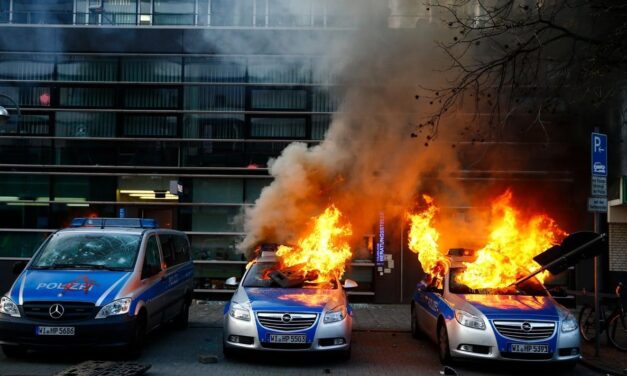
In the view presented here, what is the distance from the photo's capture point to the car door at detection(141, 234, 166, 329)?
8.07m

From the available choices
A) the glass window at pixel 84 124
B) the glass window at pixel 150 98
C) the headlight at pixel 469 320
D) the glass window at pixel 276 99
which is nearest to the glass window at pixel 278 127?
the glass window at pixel 276 99

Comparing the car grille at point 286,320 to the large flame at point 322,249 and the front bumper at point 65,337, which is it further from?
the front bumper at point 65,337

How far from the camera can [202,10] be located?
13.8 meters

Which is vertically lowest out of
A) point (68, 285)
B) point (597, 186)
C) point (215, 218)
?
point (68, 285)

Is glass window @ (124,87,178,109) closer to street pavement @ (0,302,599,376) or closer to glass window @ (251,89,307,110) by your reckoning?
glass window @ (251,89,307,110)

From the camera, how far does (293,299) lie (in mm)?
7789

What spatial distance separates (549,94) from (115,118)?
9957 mm

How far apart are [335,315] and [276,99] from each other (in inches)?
313

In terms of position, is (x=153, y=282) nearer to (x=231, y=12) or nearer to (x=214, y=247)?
(x=214, y=247)

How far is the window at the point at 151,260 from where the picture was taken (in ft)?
27.0

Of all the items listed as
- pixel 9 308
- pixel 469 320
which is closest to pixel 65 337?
pixel 9 308

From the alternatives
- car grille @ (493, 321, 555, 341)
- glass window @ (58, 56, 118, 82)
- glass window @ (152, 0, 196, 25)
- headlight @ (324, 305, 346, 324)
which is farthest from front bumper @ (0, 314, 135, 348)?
glass window @ (152, 0, 196, 25)

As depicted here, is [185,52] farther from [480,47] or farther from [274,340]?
[274,340]

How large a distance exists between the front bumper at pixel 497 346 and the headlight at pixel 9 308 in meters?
5.43
